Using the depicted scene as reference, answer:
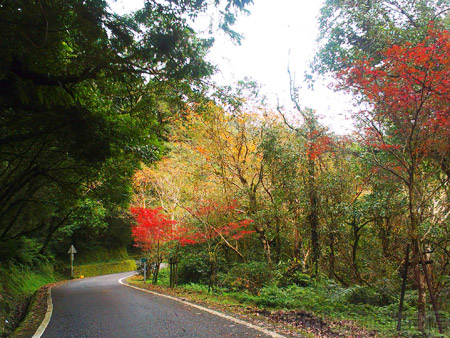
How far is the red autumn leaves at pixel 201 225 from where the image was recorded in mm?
11281

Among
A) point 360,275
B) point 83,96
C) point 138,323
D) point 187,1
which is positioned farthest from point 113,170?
point 360,275

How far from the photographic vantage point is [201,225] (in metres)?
12.1

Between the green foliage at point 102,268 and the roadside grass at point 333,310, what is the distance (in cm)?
2217

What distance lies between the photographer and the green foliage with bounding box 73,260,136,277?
26230mm

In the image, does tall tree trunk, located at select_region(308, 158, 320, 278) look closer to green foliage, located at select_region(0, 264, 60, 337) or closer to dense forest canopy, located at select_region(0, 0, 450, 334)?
dense forest canopy, located at select_region(0, 0, 450, 334)

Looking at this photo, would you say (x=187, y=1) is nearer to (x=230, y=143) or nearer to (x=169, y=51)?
(x=169, y=51)

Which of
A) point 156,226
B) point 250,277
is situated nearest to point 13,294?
point 156,226

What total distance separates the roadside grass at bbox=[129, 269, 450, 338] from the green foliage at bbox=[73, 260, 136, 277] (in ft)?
72.7

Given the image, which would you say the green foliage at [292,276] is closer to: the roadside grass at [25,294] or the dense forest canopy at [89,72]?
the dense forest canopy at [89,72]

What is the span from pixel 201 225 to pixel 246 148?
12.3 feet

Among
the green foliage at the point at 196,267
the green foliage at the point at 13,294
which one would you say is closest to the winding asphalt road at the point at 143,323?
the green foliage at the point at 13,294

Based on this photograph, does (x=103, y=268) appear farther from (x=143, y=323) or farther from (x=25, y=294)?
(x=143, y=323)

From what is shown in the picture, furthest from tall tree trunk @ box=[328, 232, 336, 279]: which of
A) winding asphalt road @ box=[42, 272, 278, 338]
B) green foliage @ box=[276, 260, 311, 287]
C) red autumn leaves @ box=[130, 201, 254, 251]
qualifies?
winding asphalt road @ box=[42, 272, 278, 338]

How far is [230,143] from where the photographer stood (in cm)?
1177
